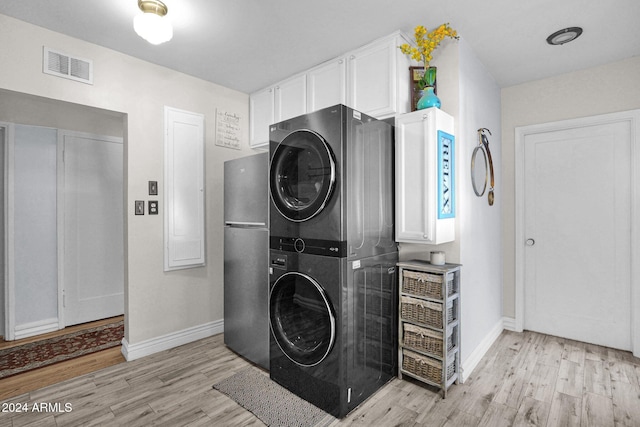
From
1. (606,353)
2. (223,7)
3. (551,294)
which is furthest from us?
(551,294)

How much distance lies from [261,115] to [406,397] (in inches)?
112

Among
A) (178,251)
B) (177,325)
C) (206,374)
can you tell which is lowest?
(206,374)

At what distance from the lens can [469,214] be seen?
2.50m

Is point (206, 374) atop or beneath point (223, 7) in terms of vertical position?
beneath

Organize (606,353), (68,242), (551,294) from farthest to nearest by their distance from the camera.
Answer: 1. (68,242)
2. (551,294)
3. (606,353)

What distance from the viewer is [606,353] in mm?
2777

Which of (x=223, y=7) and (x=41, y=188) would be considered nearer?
(x=223, y=7)

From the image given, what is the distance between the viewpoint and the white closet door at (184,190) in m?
2.92

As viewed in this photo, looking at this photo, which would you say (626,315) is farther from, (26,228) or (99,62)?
(26,228)

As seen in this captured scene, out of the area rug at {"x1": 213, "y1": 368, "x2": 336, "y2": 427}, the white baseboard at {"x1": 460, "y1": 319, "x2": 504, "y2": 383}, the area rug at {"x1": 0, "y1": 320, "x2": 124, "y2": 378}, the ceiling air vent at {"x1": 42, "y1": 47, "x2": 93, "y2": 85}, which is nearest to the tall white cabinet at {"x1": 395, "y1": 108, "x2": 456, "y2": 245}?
the white baseboard at {"x1": 460, "y1": 319, "x2": 504, "y2": 383}

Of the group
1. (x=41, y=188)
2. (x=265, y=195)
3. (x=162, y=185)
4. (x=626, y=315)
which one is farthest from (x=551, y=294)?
(x=41, y=188)

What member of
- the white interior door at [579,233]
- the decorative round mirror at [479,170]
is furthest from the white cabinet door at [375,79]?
the white interior door at [579,233]

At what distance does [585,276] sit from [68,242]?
5204 millimetres

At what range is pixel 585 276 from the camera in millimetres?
2988
